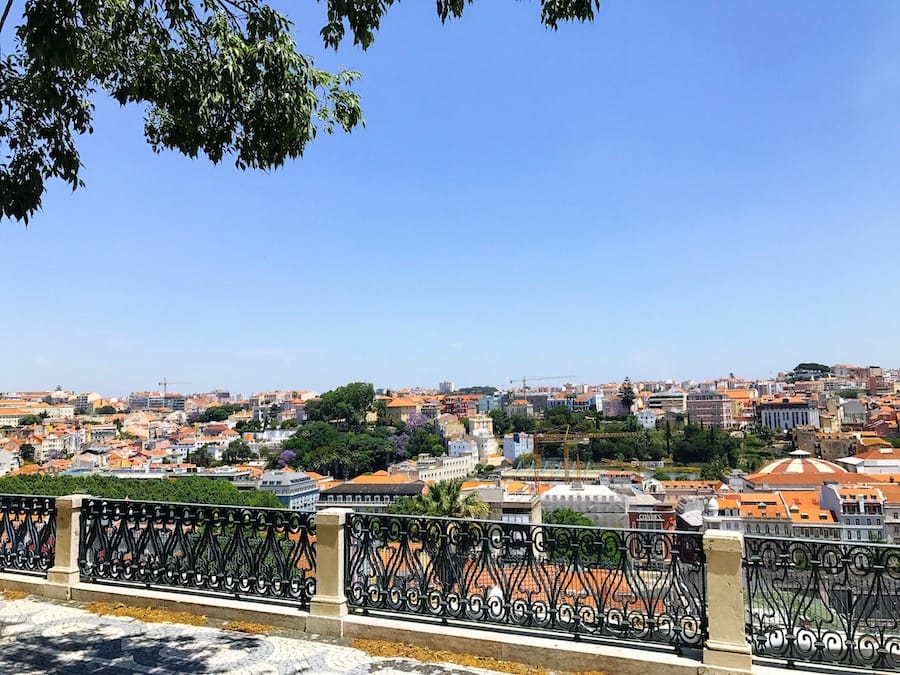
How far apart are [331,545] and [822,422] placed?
13630 centimetres

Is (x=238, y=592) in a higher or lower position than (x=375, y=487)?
higher

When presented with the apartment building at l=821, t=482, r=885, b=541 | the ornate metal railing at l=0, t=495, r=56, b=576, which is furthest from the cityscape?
the ornate metal railing at l=0, t=495, r=56, b=576

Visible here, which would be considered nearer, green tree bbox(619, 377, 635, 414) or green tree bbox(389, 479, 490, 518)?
green tree bbox(389, 479, 490, 518)

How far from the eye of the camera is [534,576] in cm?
451

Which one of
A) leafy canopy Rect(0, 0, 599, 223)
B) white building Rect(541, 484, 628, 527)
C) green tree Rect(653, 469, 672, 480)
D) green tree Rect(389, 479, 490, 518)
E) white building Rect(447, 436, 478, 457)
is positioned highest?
leafy canopy Rect(0, 0, 599, 223)

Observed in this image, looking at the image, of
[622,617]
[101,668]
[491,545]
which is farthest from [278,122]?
[622,617]

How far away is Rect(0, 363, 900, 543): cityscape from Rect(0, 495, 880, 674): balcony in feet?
98.6

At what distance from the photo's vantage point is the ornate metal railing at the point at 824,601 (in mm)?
3814

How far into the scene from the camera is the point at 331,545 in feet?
15.9

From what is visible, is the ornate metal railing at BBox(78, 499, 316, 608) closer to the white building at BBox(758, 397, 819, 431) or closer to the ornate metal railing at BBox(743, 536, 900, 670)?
the ornate metal railing at BBox(743, 536, 900, 670)

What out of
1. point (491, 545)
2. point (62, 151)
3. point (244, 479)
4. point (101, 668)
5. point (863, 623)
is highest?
point (62, 151)

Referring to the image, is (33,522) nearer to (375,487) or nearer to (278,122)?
(278,122)

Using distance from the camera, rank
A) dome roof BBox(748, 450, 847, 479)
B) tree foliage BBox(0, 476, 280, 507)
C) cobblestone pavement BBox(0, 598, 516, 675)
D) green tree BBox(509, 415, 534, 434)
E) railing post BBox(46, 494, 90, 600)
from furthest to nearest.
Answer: green tree BBox(509, 415, 534, 434)
dome roof BBox(748, 450, 847, 479)
tree foliage BBox(0, 476, 280, 507)
railing post BBox(46, 494, 90, 600)
cobblestone pavement BBox(0, 598, 516, 675)

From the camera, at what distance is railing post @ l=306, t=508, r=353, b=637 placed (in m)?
4.75
